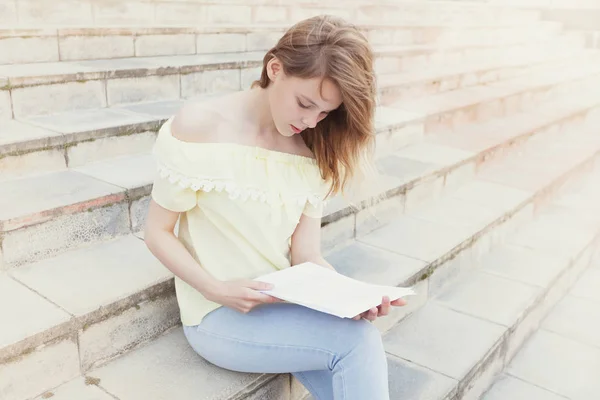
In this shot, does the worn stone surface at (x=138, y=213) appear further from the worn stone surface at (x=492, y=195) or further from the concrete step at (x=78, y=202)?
the worn stone surface at (x=492, y=195)

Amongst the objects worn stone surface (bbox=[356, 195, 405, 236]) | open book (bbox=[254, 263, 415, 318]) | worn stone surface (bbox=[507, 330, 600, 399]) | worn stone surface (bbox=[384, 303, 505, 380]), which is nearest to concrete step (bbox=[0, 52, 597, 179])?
worn stone surface (bbox=[356, 195, 405, 236])

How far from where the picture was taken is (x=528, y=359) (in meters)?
2.81

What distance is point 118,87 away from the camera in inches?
124

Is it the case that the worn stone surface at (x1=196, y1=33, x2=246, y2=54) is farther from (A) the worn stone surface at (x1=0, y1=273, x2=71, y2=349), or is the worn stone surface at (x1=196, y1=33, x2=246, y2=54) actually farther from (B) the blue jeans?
(B) the blue jeans

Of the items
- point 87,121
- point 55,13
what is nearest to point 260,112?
point 87,121

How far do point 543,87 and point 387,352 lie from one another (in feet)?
14.4

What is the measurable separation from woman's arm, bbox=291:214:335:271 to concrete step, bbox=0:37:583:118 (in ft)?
5.22

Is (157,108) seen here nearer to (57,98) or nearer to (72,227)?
(57,98)

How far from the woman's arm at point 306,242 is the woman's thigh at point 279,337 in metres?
0.25

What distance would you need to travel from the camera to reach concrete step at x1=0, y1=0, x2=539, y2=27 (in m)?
3.56

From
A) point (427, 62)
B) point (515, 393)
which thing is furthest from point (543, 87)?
point (515, 393)

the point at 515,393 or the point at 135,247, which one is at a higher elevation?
the point at 135,247

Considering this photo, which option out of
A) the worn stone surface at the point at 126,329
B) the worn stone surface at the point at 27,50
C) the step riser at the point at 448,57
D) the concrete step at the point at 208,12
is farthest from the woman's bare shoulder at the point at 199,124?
the step riser at the point at 448,57

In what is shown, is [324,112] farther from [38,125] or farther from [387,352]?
[38,125]
